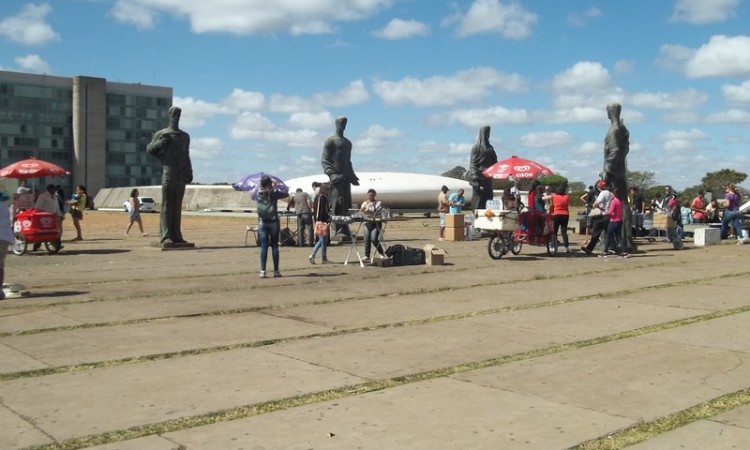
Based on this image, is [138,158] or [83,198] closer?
[83,198]

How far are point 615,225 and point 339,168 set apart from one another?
8193mm

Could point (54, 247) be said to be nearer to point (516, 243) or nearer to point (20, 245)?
point (20, 245)

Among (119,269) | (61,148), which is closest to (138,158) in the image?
(61,148)

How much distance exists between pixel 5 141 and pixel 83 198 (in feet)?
324

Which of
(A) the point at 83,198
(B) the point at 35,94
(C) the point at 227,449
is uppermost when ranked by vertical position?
(B) the point at 35,94

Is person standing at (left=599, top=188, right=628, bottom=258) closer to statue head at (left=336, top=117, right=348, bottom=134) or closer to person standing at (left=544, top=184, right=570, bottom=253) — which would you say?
person standing at (left=544, top=184, right=570, bottom=253)

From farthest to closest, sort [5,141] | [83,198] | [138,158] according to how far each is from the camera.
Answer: [138,158] < [5,141] < [83,198]

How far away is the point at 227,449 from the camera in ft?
16.1

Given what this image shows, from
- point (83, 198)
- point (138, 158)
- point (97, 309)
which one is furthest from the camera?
point (138, 158)

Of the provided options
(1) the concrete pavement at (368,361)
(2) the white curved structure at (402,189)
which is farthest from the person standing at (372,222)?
(2) the white curved structure at (402,189)

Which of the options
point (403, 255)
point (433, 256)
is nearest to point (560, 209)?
point (433, 256)

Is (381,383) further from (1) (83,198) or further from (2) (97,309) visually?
(1) (83,198)

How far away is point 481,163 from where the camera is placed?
2734cm

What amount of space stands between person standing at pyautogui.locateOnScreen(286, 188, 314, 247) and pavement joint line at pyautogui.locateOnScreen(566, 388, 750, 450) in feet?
50.0
